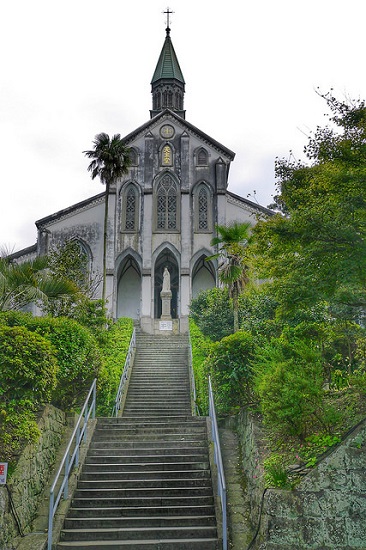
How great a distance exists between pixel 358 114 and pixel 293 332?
515 cm

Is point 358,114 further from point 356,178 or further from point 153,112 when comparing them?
point 153,112

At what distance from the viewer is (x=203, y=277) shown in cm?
3250

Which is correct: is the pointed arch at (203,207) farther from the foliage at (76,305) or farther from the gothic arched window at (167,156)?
the foliage at (76,305)

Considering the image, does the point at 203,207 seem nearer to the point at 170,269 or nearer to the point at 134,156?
the point at 170,269

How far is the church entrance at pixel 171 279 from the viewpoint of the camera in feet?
105

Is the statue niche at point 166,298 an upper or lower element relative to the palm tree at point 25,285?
upper

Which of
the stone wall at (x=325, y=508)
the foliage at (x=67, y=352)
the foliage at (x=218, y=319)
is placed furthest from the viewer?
the foliage at (x=218, y=319)

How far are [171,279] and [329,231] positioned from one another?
77.4 feet

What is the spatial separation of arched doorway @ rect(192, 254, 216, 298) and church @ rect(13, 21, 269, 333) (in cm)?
6

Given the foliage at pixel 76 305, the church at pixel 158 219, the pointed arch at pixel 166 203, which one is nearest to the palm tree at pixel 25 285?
the foliage at pixel 76 305

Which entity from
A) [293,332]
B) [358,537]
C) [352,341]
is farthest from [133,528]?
[352,341]

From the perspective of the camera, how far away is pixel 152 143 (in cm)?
3319

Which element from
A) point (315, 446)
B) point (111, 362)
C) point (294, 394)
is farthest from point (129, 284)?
point (315, 446)

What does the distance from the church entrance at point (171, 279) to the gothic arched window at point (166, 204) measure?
1629mm
